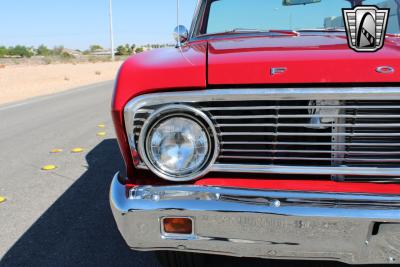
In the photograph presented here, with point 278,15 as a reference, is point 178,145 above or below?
below

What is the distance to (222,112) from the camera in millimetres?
1801

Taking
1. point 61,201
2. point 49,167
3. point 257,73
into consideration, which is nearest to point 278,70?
point 257,73

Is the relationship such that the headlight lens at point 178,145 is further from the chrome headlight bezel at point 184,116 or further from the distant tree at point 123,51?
the distant tree at point 123,51

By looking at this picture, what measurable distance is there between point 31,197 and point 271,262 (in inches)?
86.9

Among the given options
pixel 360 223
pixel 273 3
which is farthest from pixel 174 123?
pixel 273 3

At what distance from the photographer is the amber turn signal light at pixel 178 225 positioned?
69.6 inches

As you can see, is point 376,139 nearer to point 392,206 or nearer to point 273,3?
point 392,206

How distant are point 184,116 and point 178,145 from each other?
13 centimetres

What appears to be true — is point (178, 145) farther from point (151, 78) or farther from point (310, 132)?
point (310, 132)

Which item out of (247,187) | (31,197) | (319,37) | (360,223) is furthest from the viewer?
(31,197)

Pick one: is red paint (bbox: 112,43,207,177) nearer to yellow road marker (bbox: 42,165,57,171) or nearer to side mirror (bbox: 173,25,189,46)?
side mirror (bbox: 173,25,189,46)

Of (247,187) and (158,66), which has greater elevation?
(158,66)

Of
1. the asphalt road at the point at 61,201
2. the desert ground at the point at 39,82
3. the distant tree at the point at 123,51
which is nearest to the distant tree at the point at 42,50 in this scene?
the distant tree at the point at 123,51

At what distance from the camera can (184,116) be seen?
5.83 feet
